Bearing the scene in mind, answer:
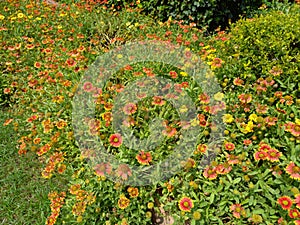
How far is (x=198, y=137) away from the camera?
2.21 meters

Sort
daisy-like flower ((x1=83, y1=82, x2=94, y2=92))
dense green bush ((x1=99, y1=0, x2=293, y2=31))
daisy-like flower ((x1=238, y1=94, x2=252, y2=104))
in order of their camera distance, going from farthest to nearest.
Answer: dense green bush ((x1=99, y1=0, x2=293, y2=31)) < daisy-like flower ((x1=83, y1=82, x2=94, y2=92)) < daisy-like flower ((x1=238, y1=94, x2=252, y2=104))

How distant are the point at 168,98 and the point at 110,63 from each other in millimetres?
800

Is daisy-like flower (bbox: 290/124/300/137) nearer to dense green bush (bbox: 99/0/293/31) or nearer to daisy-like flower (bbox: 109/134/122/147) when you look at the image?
daisy-like flower (bbox: 109/134/122/147)

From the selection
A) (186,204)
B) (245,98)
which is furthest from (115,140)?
(245,98)

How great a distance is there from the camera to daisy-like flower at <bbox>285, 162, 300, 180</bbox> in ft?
6.01

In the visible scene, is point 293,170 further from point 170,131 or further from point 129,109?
point 129,109

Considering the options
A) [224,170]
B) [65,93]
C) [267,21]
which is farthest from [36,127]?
[267,21]

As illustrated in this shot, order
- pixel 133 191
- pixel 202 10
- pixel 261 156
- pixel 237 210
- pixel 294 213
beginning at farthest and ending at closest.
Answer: pixel 202 10, pixel 133 191, pixel 261 156, pixel 237 210, pixel 294 213

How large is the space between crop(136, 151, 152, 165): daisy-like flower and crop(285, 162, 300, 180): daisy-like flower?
0.80m

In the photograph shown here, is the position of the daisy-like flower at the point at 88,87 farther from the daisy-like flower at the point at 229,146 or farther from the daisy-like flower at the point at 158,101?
the daisy-like flower at the point at 229,146

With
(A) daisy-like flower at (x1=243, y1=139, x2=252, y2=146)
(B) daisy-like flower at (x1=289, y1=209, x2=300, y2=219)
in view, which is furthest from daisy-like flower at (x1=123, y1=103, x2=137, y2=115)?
(B) daisy-like flower at (x1=289, y1=209, x2=300, y2=219)

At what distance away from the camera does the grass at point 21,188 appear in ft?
8.01

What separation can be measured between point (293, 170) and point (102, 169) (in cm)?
112

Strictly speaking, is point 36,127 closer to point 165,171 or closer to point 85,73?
point 85,73
